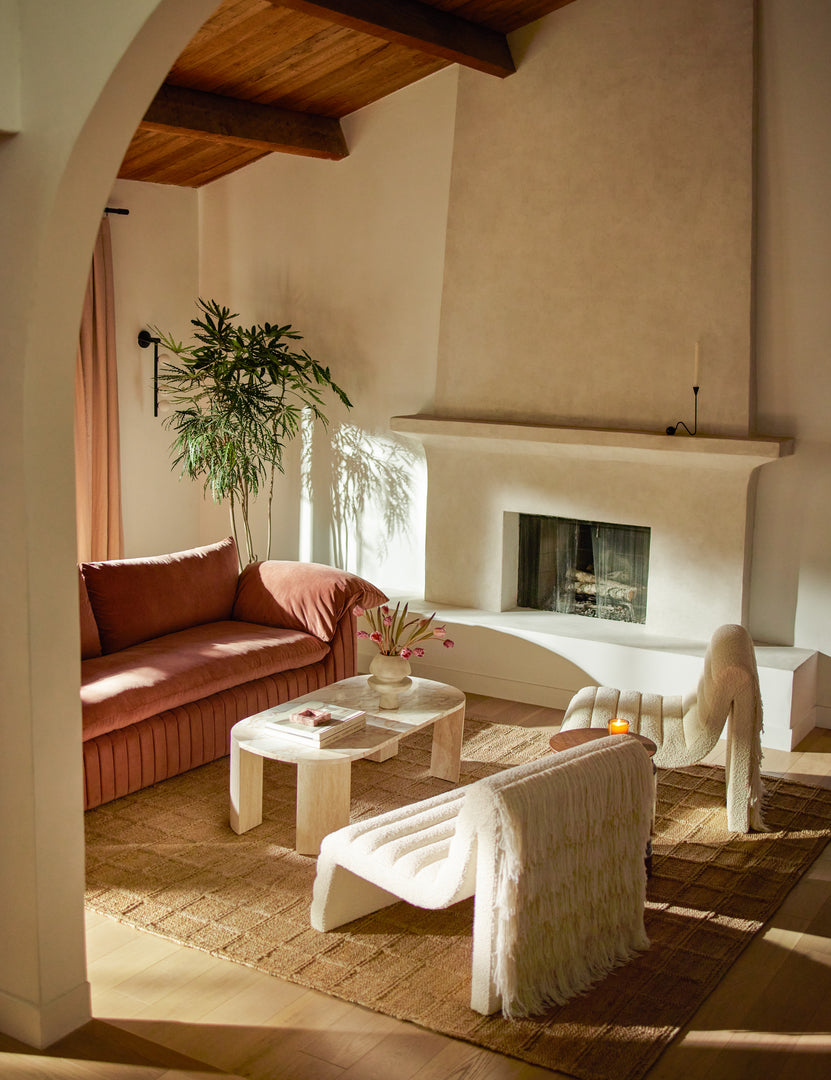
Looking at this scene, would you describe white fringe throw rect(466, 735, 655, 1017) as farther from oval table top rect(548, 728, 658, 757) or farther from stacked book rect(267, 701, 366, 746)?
stacked book rect(267, 701, 366, 746)

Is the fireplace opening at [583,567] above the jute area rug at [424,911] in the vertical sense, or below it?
above

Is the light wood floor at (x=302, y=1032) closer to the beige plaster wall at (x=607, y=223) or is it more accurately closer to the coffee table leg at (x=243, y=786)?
the coffee table leg at (x=243, y=786)

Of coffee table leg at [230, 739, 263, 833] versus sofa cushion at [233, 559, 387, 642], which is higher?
sofa cushion at [233, 559, 387, 642]

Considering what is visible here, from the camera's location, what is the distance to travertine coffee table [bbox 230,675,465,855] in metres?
3.93

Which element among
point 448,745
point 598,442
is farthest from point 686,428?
point 448,745

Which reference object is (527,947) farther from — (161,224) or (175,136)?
(161,224)

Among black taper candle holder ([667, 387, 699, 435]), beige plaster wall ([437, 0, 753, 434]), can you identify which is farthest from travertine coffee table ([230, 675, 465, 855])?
beige plaster wall ([437, 0, 753, 434])

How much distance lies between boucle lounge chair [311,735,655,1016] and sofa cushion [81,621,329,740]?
123 centimetres

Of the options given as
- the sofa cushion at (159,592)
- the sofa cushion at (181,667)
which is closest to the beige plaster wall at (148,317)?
the sofa cushion at (159,592)

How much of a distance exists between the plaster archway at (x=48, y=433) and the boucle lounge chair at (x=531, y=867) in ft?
2.80

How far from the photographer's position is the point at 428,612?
20.3 feet

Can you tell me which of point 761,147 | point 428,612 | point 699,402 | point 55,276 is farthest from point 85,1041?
point 761,147

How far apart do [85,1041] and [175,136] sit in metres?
4.84

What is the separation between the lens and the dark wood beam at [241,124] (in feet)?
18.7
